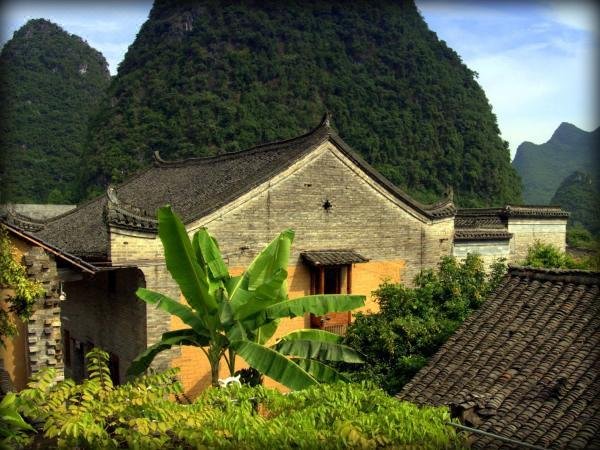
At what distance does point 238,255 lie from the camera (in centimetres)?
1372

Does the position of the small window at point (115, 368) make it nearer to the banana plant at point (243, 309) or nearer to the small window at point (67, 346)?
the small window at point (67, 346)

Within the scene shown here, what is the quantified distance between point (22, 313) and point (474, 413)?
5855 mm

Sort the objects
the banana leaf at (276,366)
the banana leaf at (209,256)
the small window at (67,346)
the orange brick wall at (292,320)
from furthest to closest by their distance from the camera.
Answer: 1. the small window at (67,346)
2. the orange brick wall at (292,320)
3. the banana leaf at (209,256)
4. the banana leaf at (276,366)

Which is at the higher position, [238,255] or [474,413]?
[238,255]

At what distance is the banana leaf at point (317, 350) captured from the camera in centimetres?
1033

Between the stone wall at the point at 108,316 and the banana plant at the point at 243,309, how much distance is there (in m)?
2.86

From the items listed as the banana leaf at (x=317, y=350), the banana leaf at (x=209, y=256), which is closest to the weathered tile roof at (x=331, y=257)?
the banana leaf at (x=317, y=350)

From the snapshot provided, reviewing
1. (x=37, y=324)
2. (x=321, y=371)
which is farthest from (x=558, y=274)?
(x=37, y=324)

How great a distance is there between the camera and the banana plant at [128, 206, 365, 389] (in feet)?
29.9

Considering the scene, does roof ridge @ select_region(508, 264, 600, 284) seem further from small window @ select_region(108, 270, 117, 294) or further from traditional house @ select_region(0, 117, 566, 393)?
small window @ select_region(108, 270, 117, 294)

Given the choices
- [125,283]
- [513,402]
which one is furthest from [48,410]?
[125,283]

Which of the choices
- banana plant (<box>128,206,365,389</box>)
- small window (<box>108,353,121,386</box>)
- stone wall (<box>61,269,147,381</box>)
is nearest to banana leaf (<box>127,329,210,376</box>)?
banana plant (<box>128,206,365,389</box>)

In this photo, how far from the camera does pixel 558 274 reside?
850cm

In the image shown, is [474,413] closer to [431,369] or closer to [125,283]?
[431,369]
